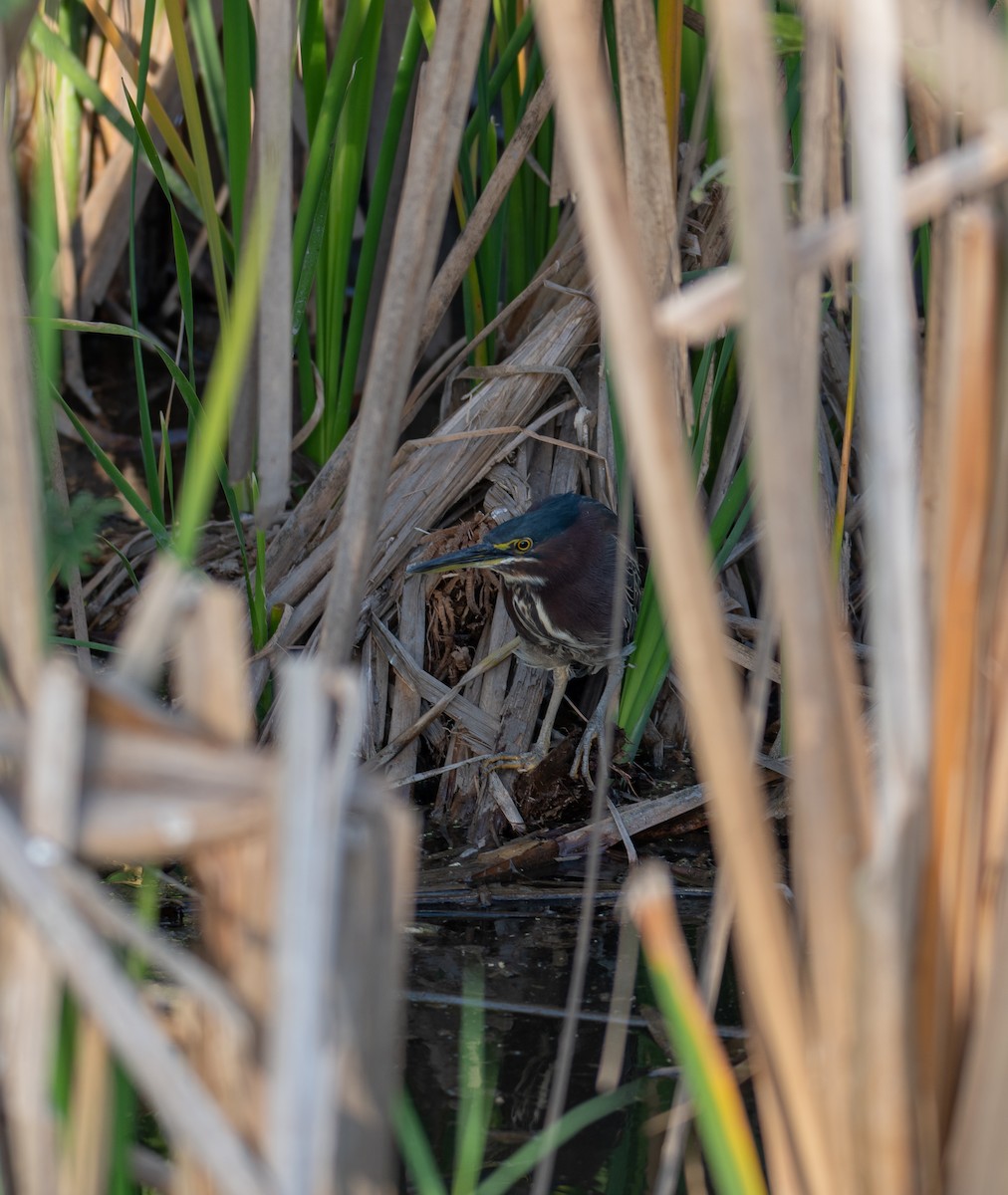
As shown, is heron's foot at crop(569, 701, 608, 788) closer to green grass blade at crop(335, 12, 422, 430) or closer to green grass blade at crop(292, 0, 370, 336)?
green grass blade at crop(335, 12, 422, 430)

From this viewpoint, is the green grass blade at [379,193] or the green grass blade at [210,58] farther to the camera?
the green grass blade at [210,58]

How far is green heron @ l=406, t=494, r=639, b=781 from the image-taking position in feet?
9.09

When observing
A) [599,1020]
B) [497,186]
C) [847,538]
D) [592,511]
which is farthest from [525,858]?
[497,186]

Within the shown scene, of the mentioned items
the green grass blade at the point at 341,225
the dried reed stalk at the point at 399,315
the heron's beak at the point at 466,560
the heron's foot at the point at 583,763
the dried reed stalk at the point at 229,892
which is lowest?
the heron's foot at the point at 583,763

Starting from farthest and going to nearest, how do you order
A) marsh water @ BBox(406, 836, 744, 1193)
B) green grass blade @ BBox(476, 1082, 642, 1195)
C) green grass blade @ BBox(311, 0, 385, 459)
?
1. green grass blade @ BBox(311, 0, 385, 459)
2. marsh water @ BBox(406, 836, 744, 1193)
3. green grass blade @ BBox(476, 1082, 642, 1195)

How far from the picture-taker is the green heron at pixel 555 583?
277 centimetres

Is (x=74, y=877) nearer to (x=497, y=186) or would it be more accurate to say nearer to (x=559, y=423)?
(x=497, y=186)

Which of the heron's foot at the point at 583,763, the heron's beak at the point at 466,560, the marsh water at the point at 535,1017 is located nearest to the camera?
the marsh water at the point at 535,1017

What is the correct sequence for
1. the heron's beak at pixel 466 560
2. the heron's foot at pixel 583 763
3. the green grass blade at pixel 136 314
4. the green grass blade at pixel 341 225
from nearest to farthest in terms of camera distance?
the green grass blade at pixel 136 314 → the green grass blade at pixel 341 225 → the heron's beak at pixel 466 560 → the heron's foot at pixel 583 763

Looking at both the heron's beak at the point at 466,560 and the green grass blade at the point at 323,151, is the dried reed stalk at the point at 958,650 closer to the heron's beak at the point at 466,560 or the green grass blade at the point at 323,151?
the green grass blade at the point at 323,151

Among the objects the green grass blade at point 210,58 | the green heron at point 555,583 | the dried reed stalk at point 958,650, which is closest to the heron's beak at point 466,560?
the green heron at point 555,583

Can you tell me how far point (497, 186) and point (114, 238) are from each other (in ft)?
5.85

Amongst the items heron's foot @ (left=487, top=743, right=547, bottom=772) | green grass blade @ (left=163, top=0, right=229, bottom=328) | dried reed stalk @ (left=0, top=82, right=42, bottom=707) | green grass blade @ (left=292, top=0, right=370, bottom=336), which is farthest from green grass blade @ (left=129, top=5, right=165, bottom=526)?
dried reed stalk @ (left=0, top=82, right=42, bottom=707)

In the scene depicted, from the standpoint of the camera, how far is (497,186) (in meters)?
2.70
